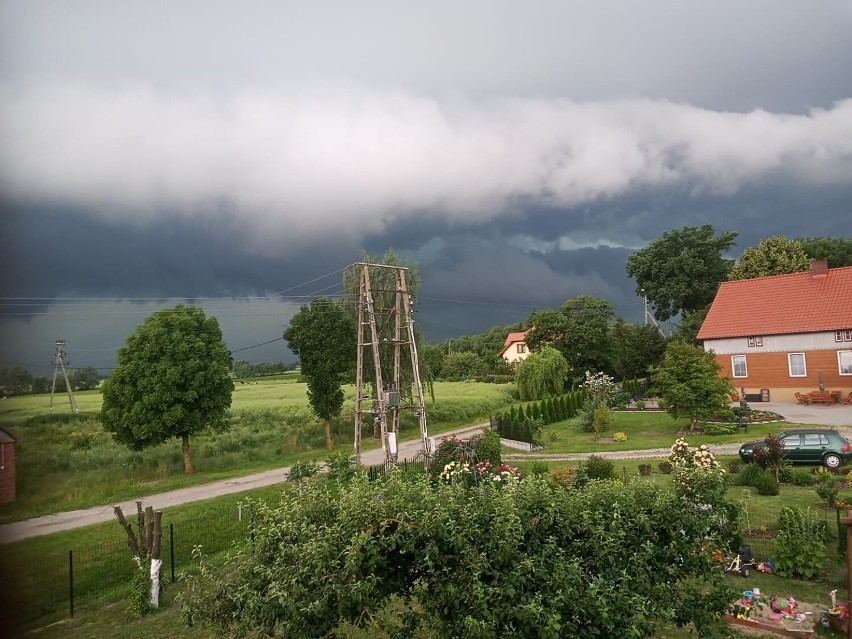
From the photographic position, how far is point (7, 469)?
4.84ft

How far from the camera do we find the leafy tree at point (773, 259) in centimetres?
4709

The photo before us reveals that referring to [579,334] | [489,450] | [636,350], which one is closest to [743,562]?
[489,450]

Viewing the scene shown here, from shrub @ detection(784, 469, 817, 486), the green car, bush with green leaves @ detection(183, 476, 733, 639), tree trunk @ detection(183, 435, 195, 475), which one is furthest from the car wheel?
tree trunk @ detection(183, 435, 195, 475)

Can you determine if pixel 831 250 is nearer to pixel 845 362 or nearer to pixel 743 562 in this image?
pixel 845 362

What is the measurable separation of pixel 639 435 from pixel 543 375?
1585 centimetres

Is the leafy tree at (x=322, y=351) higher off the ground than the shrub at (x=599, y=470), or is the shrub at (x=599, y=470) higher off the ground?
the leafy tree at (x=322, y=351)

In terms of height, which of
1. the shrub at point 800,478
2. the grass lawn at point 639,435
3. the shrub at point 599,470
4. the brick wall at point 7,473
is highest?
the brick wall at point 7,473

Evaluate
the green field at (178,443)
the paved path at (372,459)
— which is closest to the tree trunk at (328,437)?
the green field at (178,443)

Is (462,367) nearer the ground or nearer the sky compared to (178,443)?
nearer the sky

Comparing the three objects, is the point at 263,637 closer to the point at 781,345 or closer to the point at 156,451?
the point at 156,451

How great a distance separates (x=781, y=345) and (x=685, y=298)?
→ 21139mm

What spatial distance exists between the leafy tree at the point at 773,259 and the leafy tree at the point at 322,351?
3833 cm

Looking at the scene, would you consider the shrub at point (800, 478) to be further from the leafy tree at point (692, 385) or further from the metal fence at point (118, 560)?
the metal fence at point (118, 560)

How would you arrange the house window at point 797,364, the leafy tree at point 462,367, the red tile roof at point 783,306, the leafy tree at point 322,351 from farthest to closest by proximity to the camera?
the leafy tree at point 462,367
the house window at point 797,364
the red tile roof at point 783,306
the leafy tree at point 322,351
